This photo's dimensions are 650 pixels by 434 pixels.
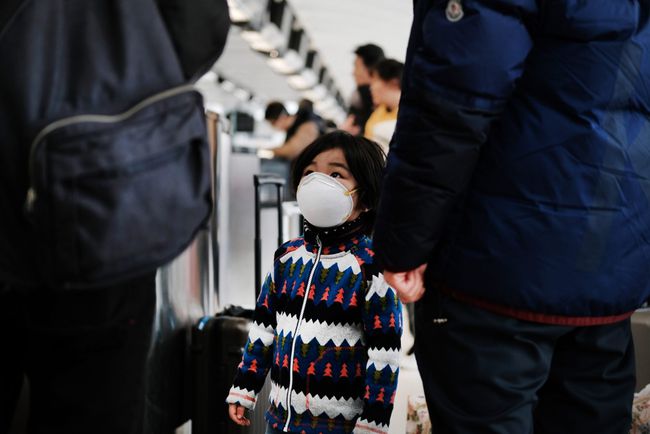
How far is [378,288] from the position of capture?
76.7 inches

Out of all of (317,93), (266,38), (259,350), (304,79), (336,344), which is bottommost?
(317,93)

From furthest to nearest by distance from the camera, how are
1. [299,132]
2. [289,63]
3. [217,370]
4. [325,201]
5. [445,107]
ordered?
[289,63]
[299,132]
[217,370]
[325,201]
[445,107]

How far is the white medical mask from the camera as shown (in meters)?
2.01

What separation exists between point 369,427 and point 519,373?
488mm

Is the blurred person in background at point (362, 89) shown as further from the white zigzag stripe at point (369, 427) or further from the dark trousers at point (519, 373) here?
the dark trousers at point (519, 373)

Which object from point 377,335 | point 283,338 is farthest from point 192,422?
point 377,335

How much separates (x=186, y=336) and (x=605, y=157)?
1707mm

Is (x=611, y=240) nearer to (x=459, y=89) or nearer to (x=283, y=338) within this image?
(x=459, y=89)

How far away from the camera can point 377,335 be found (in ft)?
6.29

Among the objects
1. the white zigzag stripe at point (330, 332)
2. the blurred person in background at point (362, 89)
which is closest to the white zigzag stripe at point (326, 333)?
the white zigzag stripe at point (330, 332)

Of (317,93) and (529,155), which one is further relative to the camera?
(317,93)

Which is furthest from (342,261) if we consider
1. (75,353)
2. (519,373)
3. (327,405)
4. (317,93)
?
(317,93)

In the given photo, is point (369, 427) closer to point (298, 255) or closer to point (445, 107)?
point (298, 255)

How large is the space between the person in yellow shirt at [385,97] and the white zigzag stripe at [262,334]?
238 centimetres
